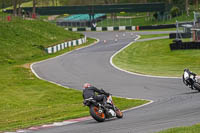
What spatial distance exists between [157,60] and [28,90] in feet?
46.4

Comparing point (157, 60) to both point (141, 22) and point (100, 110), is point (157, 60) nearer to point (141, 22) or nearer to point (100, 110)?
point (100, 110)

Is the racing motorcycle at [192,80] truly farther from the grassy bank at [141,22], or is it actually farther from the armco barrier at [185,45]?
the grassy bank at [141,22]

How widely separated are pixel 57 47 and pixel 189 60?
19301 millimetres

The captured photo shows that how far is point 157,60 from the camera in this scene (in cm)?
3953

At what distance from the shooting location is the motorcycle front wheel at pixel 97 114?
51.5 feet

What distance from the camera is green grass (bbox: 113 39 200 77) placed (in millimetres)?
32953

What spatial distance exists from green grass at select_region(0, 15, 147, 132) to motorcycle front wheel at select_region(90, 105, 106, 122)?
1.60m

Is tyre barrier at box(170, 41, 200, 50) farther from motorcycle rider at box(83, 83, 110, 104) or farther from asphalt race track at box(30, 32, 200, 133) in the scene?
motorcycle rider at box(83, 83, 110, 104)

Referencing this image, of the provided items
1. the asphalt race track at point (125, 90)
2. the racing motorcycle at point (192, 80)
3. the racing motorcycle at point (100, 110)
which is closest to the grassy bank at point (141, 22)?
the asphalt race track at point (125, 90)

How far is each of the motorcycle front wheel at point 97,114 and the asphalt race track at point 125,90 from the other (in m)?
0.20

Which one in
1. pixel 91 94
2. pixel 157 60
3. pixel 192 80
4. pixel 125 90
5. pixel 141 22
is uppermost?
pixel 91 94

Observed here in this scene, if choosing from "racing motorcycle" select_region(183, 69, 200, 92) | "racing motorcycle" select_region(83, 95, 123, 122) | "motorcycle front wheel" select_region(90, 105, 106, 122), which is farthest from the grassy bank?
"motorcycle front wheel" select_region(90, 105, 106, 122)

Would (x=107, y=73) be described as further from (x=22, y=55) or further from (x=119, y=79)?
(x=22, y=55)

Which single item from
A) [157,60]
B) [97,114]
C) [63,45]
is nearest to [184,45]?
[157,60]
